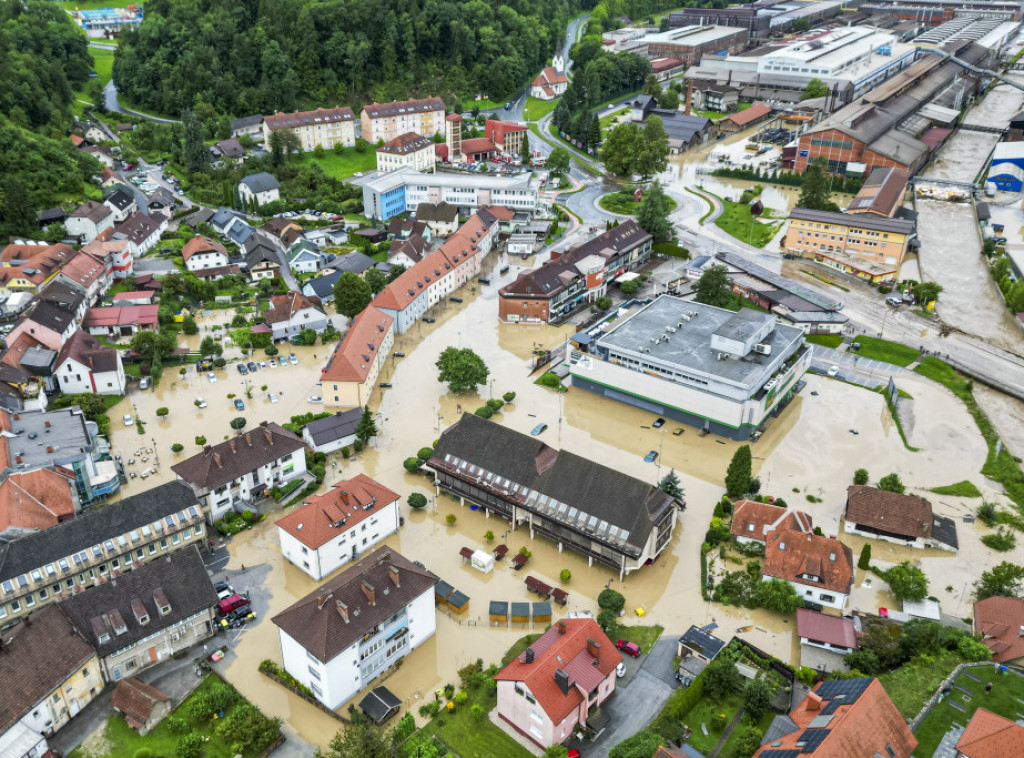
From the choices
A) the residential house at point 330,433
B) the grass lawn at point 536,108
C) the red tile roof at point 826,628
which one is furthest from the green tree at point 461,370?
the grass lawn at point 536,108

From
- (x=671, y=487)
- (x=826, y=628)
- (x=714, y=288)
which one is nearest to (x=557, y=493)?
(x=671, y=487)

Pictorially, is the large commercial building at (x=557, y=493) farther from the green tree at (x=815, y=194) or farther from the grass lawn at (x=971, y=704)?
the green tree at (x=815, y=194)

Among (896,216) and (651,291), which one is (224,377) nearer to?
(651,291)

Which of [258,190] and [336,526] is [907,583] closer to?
[336,526]

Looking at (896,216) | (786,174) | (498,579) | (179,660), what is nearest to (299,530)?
(179,660)

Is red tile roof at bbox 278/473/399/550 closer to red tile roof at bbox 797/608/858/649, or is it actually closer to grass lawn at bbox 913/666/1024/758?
red tile roof at bbox 797/608/858/649

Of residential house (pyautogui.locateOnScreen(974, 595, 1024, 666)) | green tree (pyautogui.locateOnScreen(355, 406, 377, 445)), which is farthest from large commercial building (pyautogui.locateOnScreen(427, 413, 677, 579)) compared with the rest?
residential house (pyautogui.locateOnScreen(974, 595, 1024, 666))
